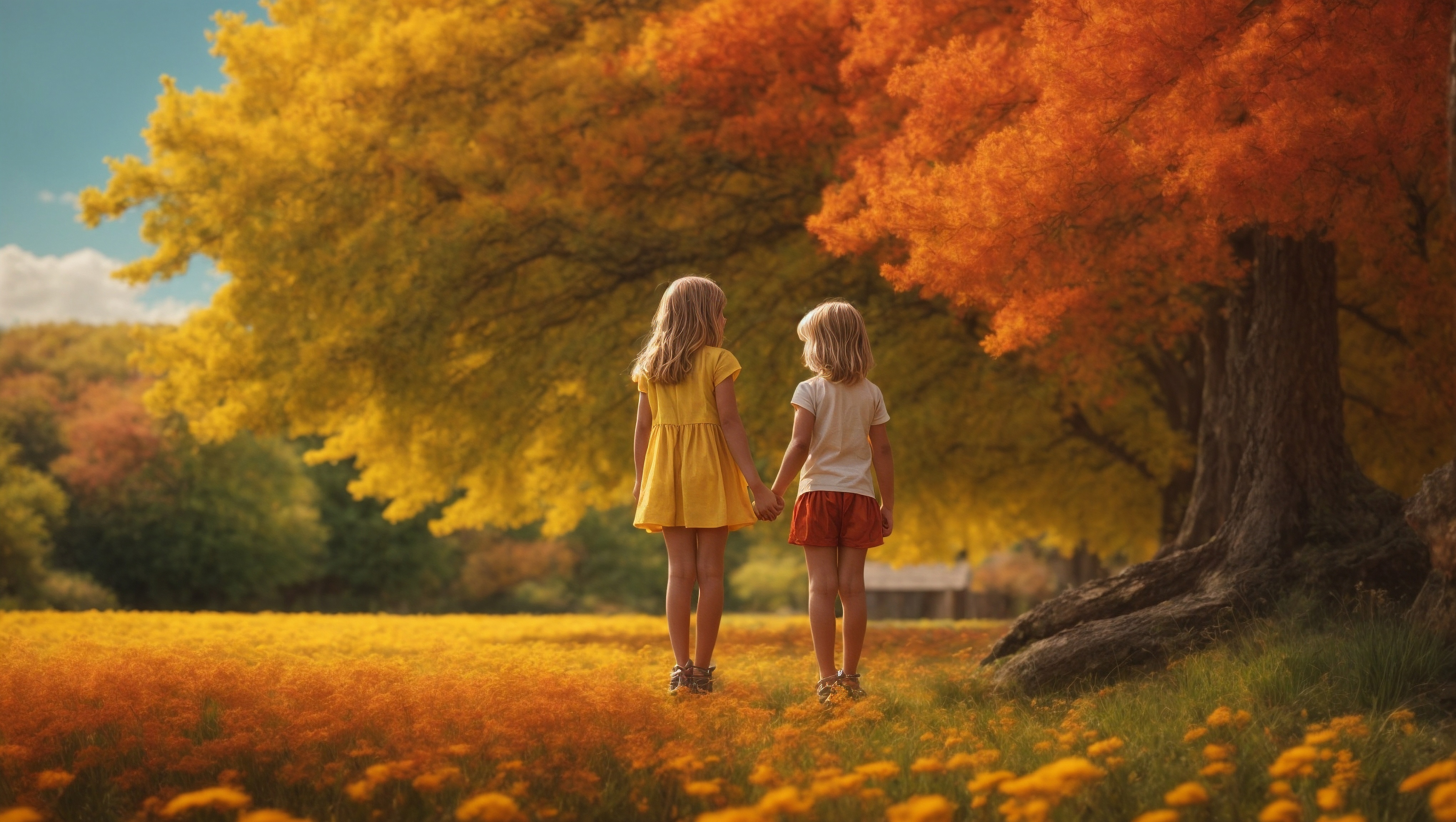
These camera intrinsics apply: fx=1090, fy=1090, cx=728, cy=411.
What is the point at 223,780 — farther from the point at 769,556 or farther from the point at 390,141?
the point at 769,556

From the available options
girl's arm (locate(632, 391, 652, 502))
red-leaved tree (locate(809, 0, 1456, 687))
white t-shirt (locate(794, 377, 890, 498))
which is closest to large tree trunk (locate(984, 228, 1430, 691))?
red-leaved tree (locate(809, 0, 1456, 687))

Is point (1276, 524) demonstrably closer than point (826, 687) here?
No

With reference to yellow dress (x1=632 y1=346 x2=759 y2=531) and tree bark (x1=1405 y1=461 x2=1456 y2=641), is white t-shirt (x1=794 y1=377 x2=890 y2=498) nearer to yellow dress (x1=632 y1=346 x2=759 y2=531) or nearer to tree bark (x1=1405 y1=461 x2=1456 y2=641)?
yellow dress (x1=632 y1=346 x2=759 y2=531)

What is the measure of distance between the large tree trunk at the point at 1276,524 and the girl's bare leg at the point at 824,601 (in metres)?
0.97

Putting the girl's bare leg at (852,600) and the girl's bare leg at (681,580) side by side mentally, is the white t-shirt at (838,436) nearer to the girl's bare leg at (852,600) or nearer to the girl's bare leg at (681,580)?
the girl's bare leg at (852,600)

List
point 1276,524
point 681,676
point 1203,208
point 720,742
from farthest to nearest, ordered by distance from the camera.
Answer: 1. point 1276,524
2. point 1203,208
3. point 681,676
4. point 720,742

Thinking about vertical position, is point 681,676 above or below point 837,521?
below

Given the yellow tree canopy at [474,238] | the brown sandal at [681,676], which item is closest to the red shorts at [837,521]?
the brown sandal at [681,676]

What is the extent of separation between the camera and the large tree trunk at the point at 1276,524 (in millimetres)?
5602

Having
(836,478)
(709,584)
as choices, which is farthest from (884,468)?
(709,584)

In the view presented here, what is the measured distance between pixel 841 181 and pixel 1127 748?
7.46 m

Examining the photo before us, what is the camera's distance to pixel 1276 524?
20.4ft

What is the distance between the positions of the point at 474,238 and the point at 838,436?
574 centimetres

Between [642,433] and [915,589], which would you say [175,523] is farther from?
[642,433]
